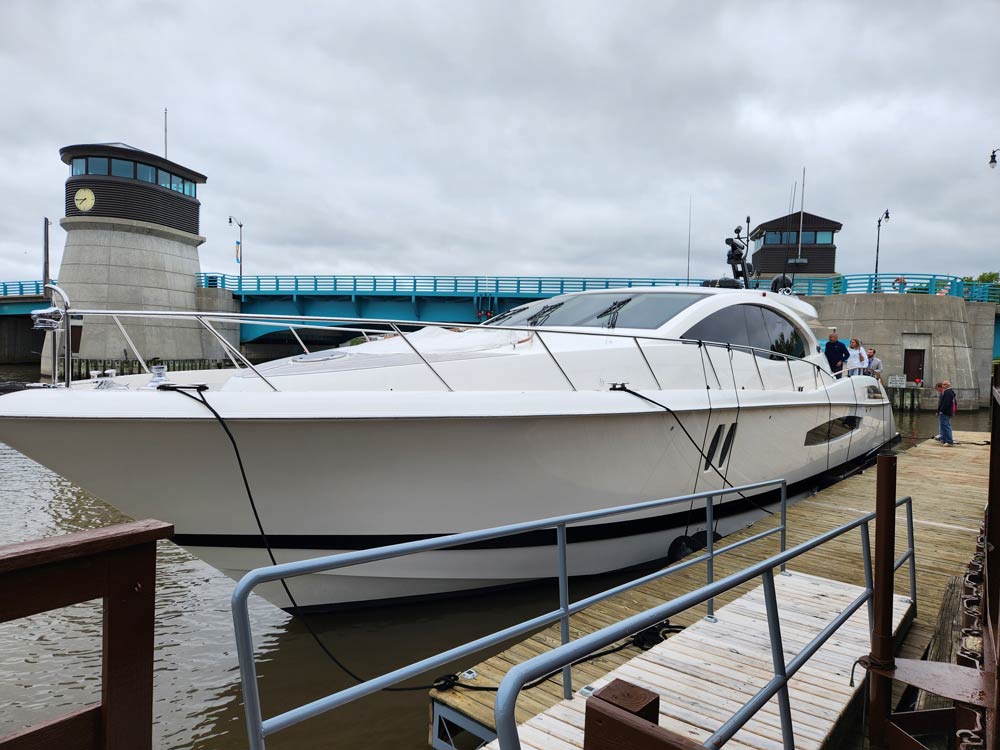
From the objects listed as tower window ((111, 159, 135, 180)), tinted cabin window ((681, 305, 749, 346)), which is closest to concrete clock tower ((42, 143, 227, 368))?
tower window ((111, 159, 135, 180))

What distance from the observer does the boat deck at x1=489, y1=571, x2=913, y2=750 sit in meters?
2.87

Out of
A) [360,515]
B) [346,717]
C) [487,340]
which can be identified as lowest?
[346,717]

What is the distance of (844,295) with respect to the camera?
2325 cm

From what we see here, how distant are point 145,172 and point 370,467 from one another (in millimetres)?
30375

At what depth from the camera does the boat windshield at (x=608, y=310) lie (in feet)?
21.2

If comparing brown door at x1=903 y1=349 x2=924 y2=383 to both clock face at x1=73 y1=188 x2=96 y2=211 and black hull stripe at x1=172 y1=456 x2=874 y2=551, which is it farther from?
clock face at x1=73 y1=188 x2=96 y2=211

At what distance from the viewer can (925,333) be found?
22.0 metres

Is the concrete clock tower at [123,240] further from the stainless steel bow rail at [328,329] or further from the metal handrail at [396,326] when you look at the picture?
the metal handrail at [396,326]

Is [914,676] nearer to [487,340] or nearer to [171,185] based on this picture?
[487,340]

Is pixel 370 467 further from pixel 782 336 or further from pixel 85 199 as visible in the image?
pixel 85 199

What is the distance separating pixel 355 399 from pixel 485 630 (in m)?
2.29

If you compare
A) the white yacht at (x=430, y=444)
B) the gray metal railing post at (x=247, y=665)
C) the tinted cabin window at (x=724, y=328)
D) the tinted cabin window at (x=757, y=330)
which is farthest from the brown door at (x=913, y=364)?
the gray metal railing post at (x=247, y=665)

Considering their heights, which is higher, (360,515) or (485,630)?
(360,515)

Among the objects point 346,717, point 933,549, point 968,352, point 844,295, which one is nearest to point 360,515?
point 346,717
